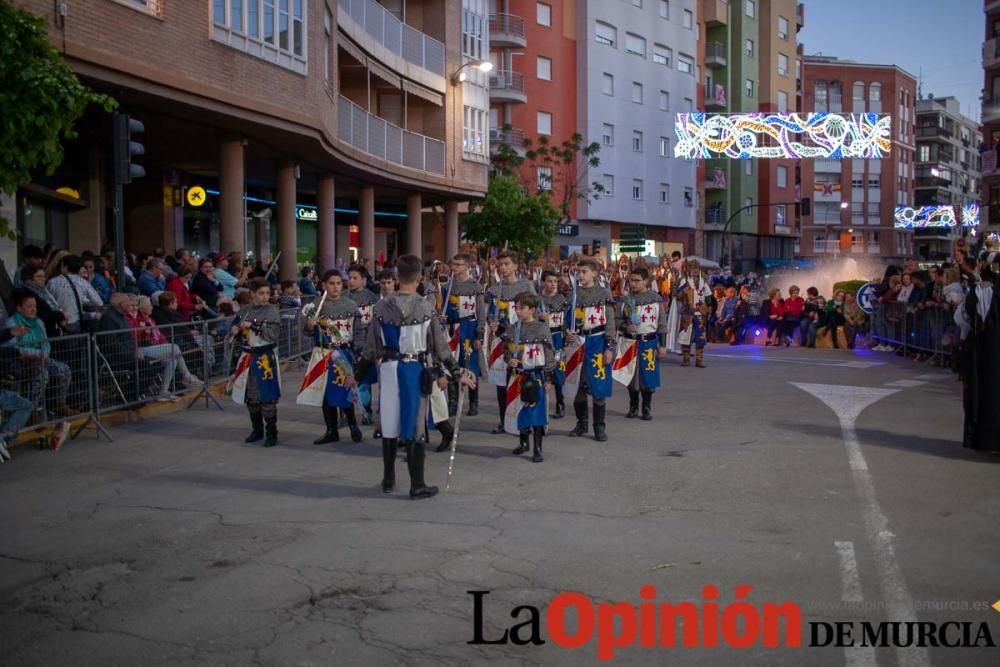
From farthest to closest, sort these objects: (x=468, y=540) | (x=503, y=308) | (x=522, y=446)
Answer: (x=503, y=308)
(x=522, y=446)
(x=468, y=540)

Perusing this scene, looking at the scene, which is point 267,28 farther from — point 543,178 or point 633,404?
point 543,178

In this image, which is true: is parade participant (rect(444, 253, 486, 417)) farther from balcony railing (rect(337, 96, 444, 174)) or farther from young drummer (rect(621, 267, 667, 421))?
balcony railing (rect(337, 96, 444, 174))

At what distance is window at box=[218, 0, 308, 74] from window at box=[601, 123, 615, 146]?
35782 mm

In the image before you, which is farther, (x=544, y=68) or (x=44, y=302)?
(x=544, y=68)

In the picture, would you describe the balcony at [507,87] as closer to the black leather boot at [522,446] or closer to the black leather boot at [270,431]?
the black leather boot at [270,431]

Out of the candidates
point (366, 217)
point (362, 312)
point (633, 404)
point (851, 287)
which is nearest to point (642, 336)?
point (633, 404)

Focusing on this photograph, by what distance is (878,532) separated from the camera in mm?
7383

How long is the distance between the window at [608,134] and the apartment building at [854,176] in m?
37.6

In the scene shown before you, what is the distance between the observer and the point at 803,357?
2306 centimetres

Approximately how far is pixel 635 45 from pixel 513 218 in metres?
23.0

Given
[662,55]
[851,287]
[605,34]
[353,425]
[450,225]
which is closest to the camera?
[353,425]

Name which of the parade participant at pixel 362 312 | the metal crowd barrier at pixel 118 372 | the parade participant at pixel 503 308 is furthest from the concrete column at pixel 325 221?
the parade participant at pixel 362 312

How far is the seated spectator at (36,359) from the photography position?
10.8 meters

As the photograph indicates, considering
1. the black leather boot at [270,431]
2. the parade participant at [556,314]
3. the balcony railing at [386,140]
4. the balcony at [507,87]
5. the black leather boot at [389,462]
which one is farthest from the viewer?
the balcony at [507,87]
